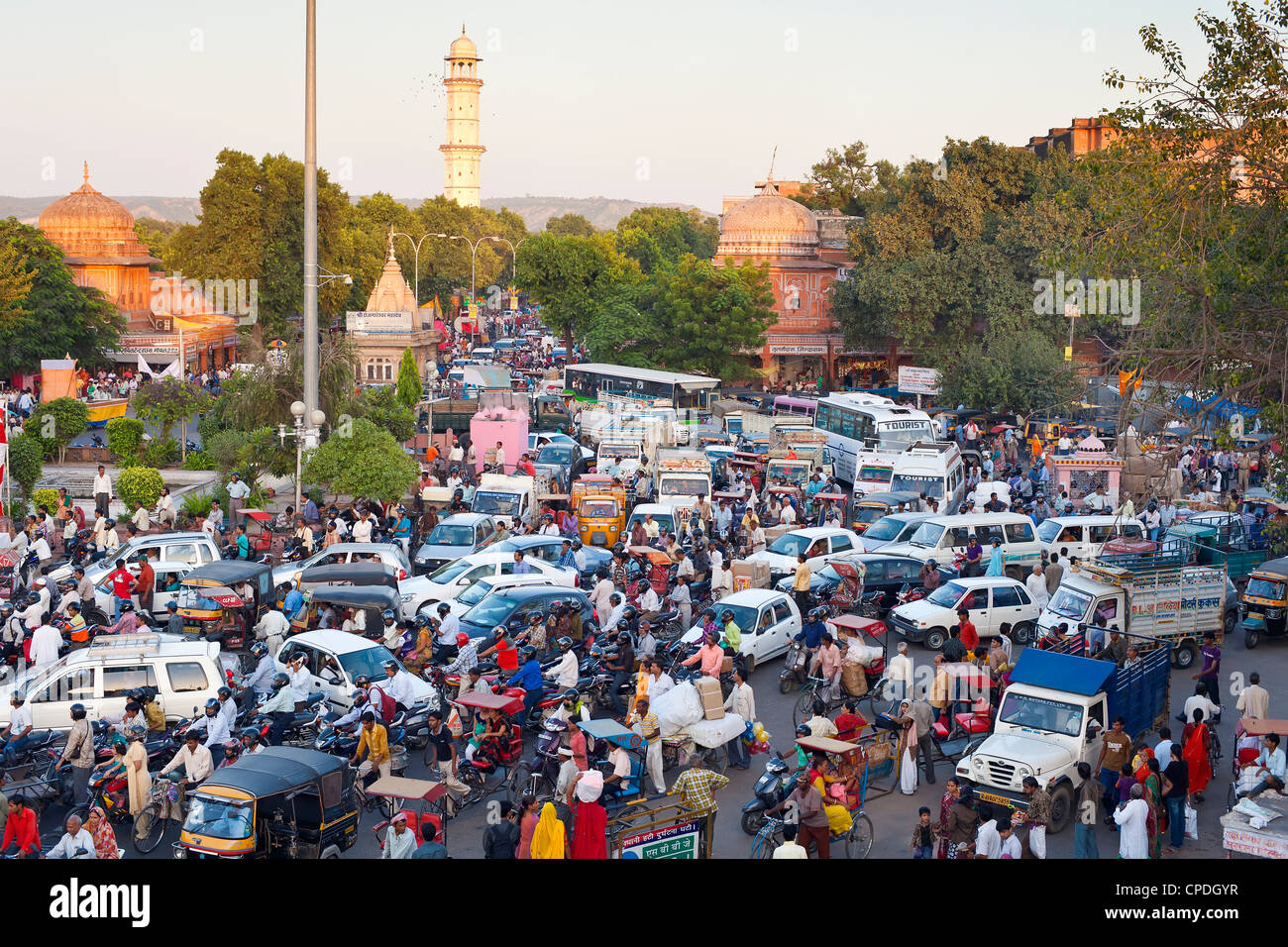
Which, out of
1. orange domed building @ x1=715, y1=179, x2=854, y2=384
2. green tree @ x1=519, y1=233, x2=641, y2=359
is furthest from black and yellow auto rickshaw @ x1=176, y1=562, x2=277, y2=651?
green tree @ x1=519, y1=233, x2=641, y2=359

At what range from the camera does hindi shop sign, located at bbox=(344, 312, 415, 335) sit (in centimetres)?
5244

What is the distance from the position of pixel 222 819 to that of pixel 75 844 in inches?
44.8

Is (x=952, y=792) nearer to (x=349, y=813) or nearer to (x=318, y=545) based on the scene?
(x=349, y=813)

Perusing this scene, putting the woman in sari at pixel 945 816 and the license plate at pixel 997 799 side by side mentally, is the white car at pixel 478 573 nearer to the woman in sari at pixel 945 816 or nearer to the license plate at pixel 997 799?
the license plate at pixel 997 799

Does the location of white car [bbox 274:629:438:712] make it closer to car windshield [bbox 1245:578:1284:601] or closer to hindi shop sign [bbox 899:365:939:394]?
car windshield [bbox 1245:578:1284:601]

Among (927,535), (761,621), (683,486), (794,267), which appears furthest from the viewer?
(794,267)

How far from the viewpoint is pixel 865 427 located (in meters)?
34.2

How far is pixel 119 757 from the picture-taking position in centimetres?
1215

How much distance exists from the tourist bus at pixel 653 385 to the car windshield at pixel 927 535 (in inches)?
638

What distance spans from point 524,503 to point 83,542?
837cm

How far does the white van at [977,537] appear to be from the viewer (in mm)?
22859

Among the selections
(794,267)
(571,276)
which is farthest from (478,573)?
(571,276)

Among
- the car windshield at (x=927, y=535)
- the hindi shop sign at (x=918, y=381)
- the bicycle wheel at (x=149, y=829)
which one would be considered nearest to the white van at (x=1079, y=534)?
the car windshield at (x=927, y=535)

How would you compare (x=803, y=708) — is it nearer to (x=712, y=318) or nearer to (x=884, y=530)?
(x=884, y=530)
